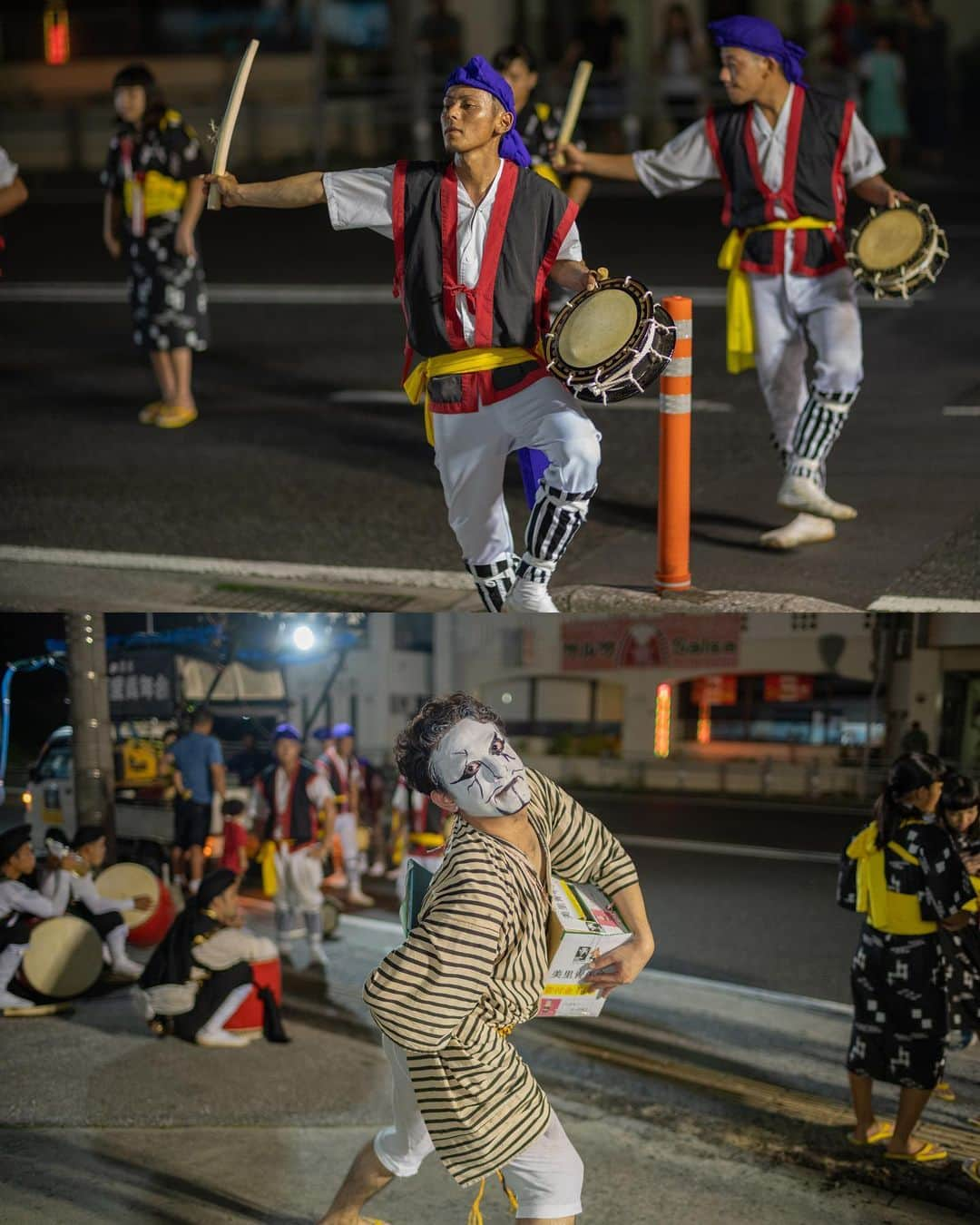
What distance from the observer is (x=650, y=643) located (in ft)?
20.6

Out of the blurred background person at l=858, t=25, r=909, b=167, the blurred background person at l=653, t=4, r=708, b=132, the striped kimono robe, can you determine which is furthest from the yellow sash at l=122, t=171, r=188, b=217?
the blurred background person at l=858, t=25, r=909, b=167

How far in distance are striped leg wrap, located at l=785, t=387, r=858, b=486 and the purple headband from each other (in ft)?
3.97

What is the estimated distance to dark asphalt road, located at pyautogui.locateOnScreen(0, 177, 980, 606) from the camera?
6879 millimetres

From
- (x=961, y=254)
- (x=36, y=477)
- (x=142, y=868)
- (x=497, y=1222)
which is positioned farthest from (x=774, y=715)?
(x=961, y=254)

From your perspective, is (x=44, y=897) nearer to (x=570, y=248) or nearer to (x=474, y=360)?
(x=474, y=360)

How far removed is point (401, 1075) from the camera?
4.41 m

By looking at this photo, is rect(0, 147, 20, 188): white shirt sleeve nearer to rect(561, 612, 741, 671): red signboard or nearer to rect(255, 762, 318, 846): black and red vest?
rect(255, 762, 318, 846): black and red vest

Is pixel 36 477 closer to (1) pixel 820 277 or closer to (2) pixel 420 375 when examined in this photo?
(2) pixel 420 375

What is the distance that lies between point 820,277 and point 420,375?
2004 millimetres

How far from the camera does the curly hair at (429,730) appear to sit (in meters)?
4.16

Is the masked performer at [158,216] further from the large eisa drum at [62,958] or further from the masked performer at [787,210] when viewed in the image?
the large eisa drum at [62,958]

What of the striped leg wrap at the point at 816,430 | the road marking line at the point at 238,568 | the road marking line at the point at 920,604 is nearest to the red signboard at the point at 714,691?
the road marking line at the point at 920,604

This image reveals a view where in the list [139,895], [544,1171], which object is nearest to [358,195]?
[544,1171]

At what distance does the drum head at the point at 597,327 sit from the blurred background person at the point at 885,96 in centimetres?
1232
